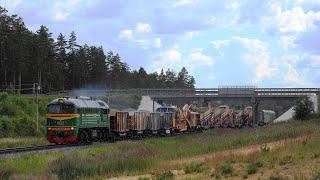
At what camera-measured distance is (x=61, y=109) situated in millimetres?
39562

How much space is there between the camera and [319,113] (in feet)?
264

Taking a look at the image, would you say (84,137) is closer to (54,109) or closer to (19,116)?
(54,109)

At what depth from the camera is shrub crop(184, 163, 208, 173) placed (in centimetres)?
1874

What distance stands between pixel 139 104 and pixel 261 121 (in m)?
26.5

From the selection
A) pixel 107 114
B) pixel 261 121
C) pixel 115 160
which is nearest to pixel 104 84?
pixel 261 121

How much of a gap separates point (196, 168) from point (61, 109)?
2215 centimetres

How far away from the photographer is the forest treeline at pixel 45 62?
107 meters

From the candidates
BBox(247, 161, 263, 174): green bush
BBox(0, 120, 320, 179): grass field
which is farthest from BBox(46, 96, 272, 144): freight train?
BBox(247, 161, 263, 174): green bush

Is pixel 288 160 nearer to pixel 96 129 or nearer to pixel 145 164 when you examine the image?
pixel 145 164

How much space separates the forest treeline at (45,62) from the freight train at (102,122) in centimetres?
3036

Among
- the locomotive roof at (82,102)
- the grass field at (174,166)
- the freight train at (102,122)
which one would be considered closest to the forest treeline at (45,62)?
the freight train at (102,122)

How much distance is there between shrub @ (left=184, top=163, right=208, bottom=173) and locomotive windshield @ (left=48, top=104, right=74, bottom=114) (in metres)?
20.9

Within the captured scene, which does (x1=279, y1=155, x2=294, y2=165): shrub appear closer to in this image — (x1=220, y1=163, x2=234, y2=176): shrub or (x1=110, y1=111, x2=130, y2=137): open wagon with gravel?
(x1=220, y1=163, x2=234, y2=176): shrub

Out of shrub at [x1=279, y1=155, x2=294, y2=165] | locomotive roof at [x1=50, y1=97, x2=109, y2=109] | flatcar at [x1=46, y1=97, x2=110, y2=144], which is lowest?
shrub at [x1=279, y1=155, x2=294, y2=165]
